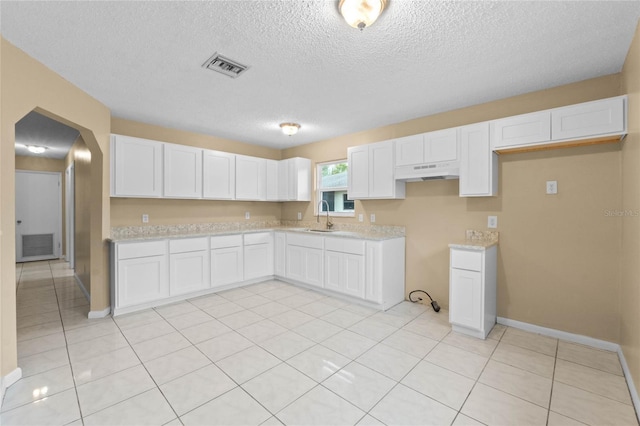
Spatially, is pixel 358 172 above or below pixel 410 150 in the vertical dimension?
below

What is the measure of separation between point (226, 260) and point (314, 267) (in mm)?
1354

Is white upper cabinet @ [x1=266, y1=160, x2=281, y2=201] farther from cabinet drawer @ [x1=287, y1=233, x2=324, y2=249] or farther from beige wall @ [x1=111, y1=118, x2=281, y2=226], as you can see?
cabinet drawer @ [x1=287, y1=233, x2=324, y2=249]

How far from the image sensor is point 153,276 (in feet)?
11.6

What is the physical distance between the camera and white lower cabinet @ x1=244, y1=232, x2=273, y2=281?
4.55 metres

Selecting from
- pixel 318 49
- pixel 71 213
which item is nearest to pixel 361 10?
pixel 318 49

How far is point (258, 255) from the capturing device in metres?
4.70

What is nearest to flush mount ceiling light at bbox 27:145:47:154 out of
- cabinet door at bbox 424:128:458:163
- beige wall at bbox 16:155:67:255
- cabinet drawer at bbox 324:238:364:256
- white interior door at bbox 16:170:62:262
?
beige wall at bbox 16:155:67:255

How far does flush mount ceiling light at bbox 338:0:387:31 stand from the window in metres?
3.09

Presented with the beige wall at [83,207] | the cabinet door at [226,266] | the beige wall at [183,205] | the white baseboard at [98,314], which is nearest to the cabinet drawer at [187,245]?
the cabinet door at [226,266]

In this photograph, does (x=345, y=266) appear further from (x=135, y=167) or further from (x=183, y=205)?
(x=135, y=167)

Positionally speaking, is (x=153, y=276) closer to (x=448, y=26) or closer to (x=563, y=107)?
(x=448, y=26)

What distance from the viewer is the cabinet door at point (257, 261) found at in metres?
4.55

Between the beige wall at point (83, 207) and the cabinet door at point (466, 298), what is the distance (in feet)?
14.9

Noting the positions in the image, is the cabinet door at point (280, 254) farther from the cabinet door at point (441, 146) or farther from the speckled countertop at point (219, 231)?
the cabinet door at point (441, 146)
